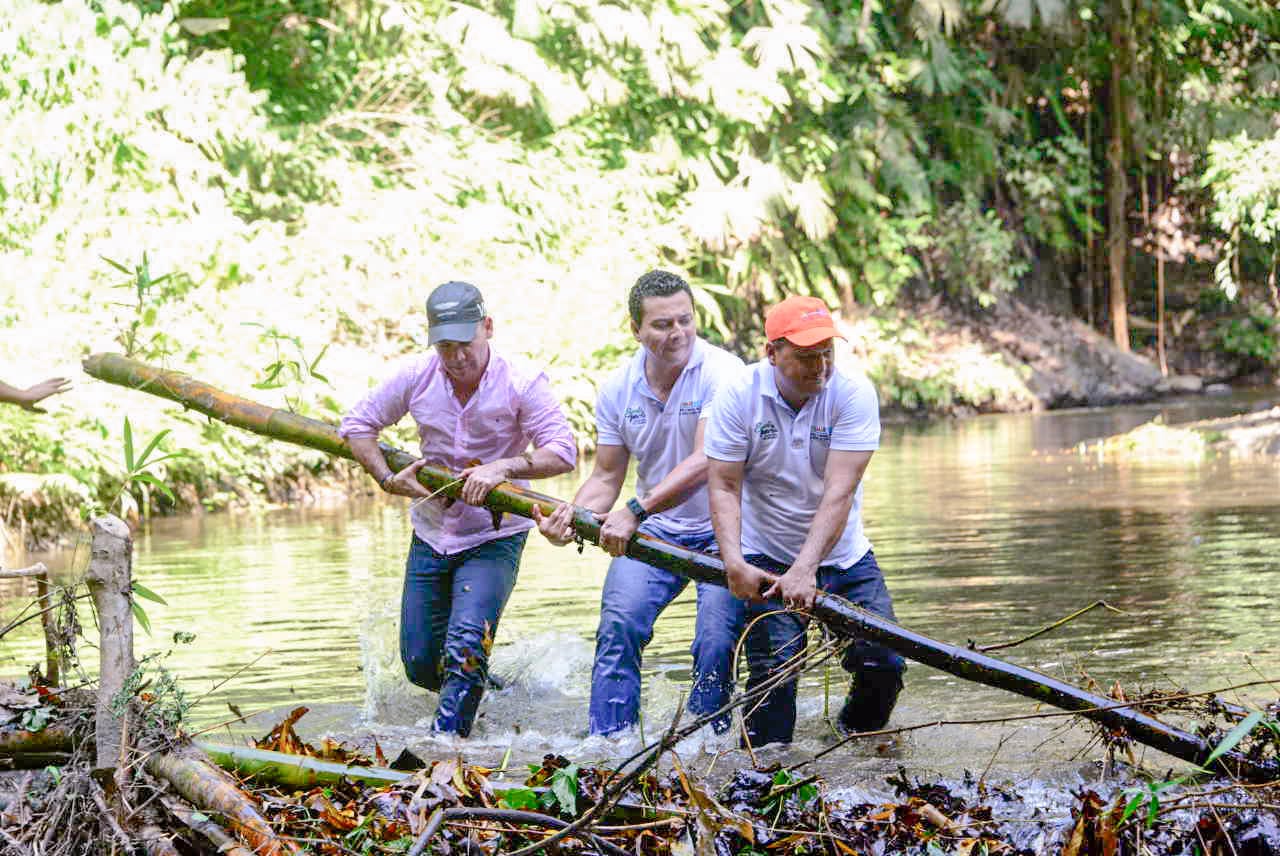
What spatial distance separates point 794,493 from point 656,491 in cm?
53

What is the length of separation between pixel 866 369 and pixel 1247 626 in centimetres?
2130

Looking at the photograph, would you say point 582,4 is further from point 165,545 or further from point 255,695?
point 255,695

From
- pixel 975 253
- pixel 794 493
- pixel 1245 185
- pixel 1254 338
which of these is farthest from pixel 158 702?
pixel 1254 338

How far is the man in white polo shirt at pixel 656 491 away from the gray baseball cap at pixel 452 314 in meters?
0.61

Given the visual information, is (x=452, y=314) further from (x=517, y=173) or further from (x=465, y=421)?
(x=517, y=173)

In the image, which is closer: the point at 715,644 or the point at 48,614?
the point at 48,614

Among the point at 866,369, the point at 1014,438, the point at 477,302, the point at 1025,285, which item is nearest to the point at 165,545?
the point at 477,302

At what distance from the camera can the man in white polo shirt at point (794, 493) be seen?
588cm

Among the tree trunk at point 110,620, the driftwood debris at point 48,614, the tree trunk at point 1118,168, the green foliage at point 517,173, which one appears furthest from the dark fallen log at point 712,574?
the tree trunk at point 1118,168

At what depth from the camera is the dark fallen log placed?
5398 millimetres

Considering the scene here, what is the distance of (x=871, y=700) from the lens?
260 inches

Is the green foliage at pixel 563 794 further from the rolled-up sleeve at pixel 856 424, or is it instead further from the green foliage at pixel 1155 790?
the rolled-up sleeve at pixel 856 424

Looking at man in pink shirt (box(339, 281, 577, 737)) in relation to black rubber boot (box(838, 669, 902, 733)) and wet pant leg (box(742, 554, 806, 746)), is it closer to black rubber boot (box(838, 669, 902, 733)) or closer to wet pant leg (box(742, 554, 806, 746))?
wet pant leg (box(742, 554, 806, 746))

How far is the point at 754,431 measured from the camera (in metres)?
6.08
